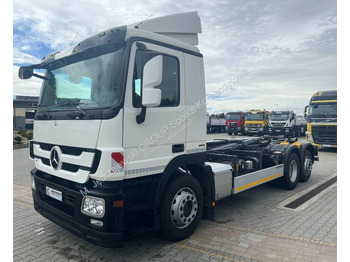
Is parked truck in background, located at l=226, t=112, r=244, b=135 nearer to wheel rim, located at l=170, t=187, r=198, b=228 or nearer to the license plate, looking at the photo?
wheel rim, located at l=170, t=187, r=198, b=228

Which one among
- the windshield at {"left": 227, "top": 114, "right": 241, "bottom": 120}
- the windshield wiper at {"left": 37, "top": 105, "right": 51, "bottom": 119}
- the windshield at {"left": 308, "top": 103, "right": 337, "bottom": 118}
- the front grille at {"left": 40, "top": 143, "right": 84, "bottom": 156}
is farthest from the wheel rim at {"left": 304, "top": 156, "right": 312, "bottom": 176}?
the windshield at {"left": 227, "top": 114, "right": 241, "bottom": 120}

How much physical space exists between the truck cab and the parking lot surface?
752 inches

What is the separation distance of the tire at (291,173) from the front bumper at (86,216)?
4.80 meters

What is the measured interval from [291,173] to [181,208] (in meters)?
4.26

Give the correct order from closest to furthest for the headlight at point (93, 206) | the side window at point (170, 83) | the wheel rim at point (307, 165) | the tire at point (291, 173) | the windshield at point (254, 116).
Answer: the headlight at point (93, 206), the side window at point (170, 83), the tire at point (291, 173), the wheel rim at point (307, 165), the windshield at point (254, 116)

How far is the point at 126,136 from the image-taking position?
10.2 feet

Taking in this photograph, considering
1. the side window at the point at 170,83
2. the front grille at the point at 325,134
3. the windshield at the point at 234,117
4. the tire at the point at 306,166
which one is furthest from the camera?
the windshield at the point at 234,117

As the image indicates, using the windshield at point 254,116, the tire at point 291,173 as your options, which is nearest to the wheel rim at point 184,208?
the tire at point 291,173

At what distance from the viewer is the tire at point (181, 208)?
358 cm

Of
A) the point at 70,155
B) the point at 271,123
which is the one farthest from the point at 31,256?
the point at 271,123

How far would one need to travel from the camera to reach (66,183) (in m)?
3.48

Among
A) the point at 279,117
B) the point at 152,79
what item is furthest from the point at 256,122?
the point at 152,79

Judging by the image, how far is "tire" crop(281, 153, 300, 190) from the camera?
6508 millimetres

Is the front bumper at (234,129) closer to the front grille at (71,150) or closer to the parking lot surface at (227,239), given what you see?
the parking lot surface at (227,239)
